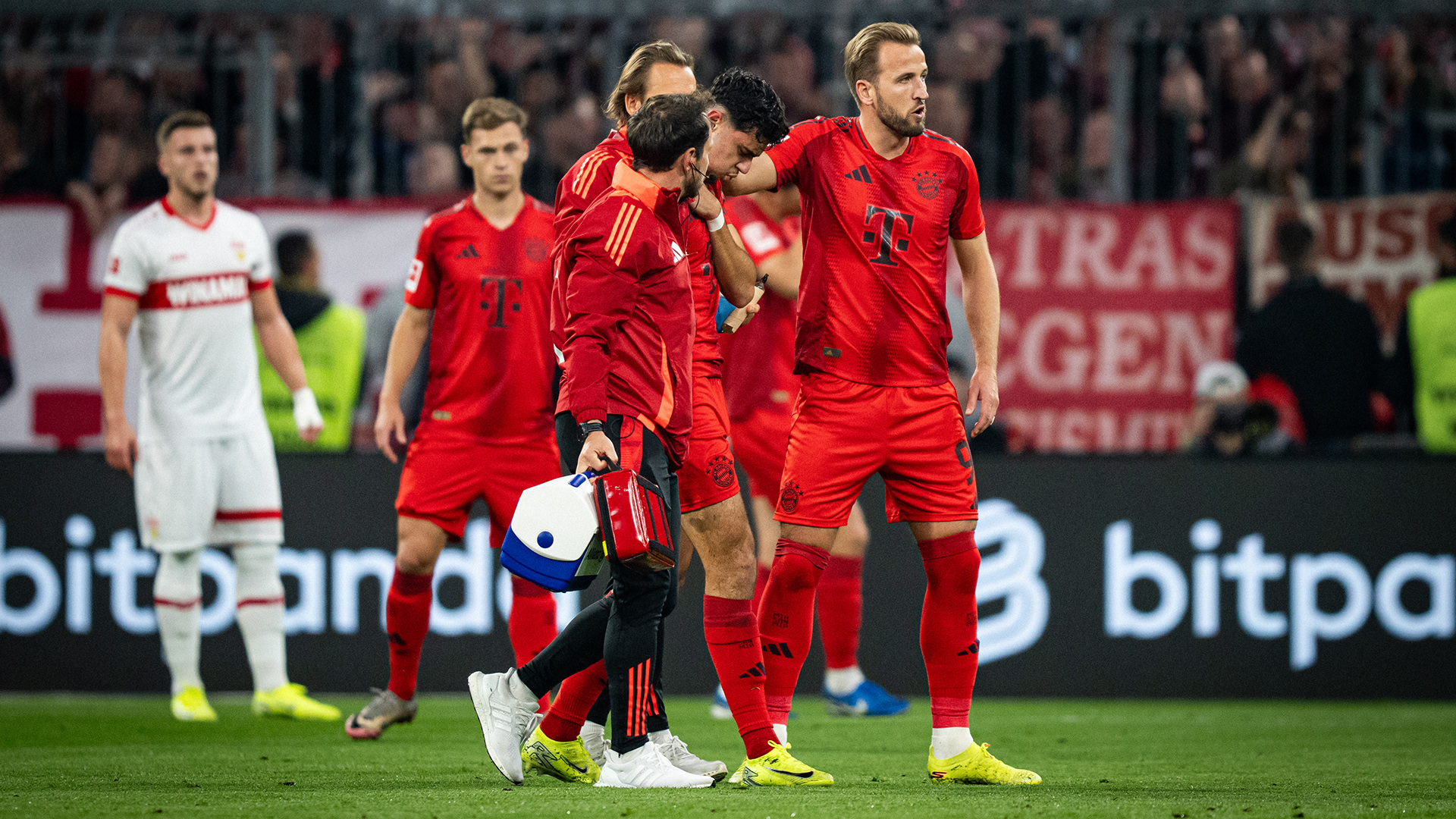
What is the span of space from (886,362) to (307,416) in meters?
3.01

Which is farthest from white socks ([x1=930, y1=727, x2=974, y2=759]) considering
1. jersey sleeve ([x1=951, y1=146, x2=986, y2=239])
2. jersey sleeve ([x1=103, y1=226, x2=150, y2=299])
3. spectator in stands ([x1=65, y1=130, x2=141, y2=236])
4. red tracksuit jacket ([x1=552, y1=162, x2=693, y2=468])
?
spectator in stands ([x1=65, y1=130, x2=141, y2=236])

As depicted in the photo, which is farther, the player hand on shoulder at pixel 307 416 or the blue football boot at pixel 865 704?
the blue football boot at pixel 865 704

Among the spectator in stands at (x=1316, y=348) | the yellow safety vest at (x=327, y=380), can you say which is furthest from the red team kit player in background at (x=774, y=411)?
the spectator in stands at (x=1316, y=348)

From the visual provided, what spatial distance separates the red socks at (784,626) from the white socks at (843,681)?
232cm

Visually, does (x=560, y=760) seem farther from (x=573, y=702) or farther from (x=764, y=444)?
(x=764, y=444)

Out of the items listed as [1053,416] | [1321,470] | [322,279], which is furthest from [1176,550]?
[322,279]

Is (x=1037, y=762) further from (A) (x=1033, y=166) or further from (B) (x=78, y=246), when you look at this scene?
(B) (x=78, y=246)

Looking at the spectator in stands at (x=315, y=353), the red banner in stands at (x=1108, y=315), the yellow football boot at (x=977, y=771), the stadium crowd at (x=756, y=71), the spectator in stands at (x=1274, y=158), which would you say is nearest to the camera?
the yellow football boot at (x=977, y=771)

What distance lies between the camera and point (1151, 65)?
10.4m

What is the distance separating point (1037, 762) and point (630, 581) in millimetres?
1929

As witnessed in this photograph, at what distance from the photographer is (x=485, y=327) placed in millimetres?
6484

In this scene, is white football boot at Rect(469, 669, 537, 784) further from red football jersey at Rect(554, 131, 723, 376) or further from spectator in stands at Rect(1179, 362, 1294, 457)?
spectator in stands at Rect(1179, 362, 1294, 457)

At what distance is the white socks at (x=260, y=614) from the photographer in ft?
24.1

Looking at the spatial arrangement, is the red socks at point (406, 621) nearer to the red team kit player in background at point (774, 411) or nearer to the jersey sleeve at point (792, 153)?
the red team kit player in background at point (774, 411)
